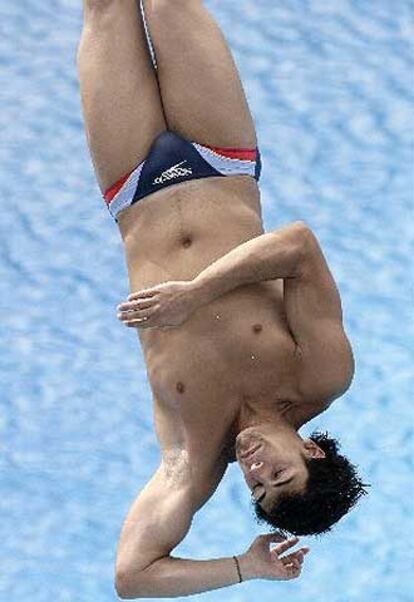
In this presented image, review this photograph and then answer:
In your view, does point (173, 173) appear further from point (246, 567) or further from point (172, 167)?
point (246, 567)

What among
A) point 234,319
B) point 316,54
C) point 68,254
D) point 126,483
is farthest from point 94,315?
point 234,319

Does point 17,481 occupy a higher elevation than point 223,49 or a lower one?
lower

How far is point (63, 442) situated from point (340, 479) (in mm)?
1882

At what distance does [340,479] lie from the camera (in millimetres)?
4203

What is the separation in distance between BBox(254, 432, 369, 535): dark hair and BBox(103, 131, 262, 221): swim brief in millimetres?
694

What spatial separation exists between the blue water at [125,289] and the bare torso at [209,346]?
1383 mm

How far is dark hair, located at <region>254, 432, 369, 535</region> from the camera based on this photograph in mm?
4137

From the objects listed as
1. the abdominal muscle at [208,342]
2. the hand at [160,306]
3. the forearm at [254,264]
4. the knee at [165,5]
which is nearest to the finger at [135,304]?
the hand at [160,306]

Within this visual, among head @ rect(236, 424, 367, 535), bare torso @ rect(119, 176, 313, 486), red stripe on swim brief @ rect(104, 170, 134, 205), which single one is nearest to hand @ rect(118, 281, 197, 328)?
bare torso @ rect(119, 176, 313, 486)

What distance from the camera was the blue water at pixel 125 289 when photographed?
5.66 metres

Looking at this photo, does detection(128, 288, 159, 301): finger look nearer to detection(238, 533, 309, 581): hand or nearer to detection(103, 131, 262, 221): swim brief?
detection(103, 131, 262, 221): swim brief

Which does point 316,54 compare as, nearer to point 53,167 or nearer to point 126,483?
point 53,167

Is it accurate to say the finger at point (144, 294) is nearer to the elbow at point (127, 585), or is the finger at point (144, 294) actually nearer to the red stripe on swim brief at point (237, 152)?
the red stripe on swim brief at point (237, 152)

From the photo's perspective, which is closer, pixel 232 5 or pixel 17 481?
pixel 17 481
